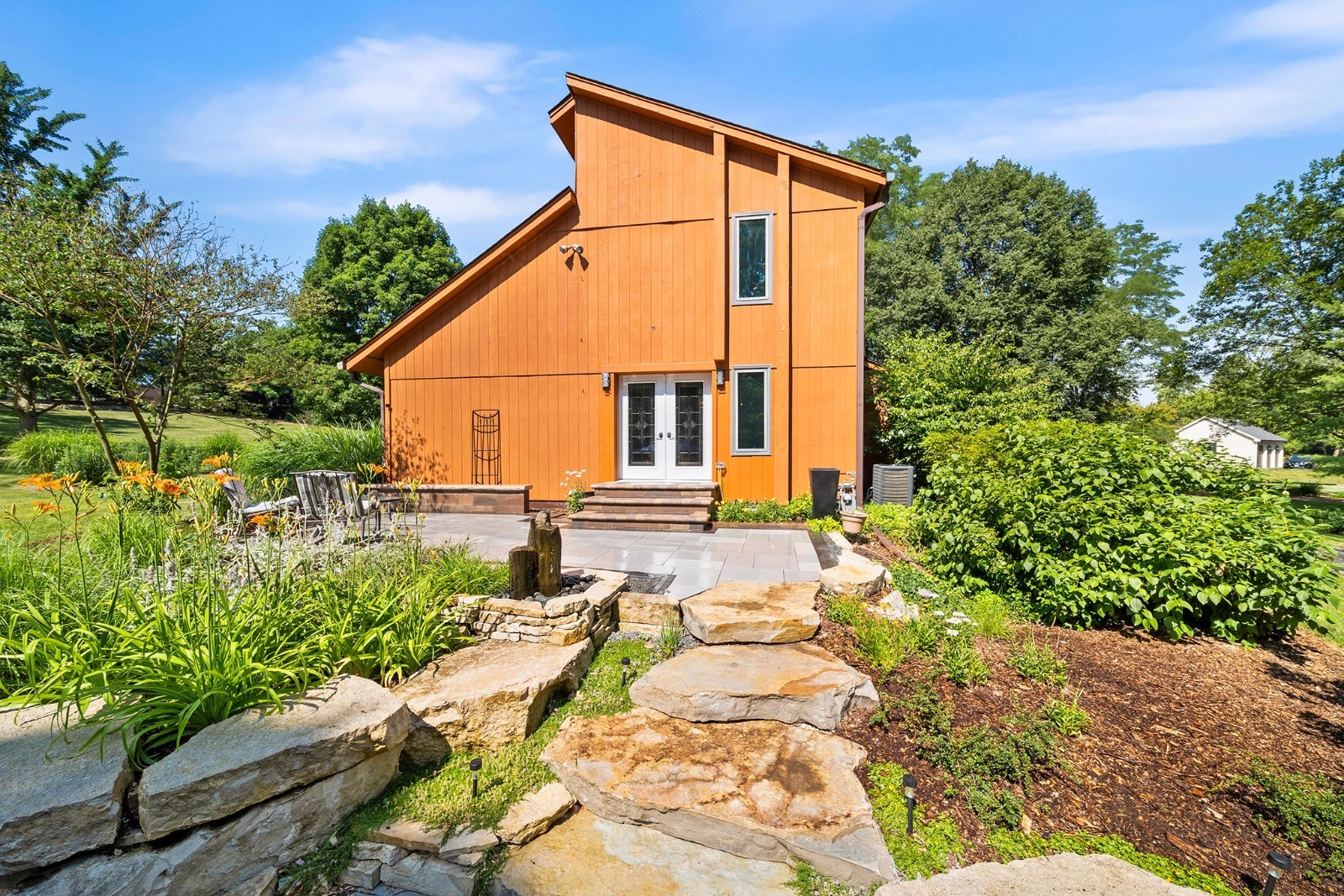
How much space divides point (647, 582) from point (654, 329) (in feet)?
17.1

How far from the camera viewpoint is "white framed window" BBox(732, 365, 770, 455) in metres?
8.60

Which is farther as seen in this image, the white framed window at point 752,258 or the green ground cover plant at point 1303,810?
the white framed window at point 752,258

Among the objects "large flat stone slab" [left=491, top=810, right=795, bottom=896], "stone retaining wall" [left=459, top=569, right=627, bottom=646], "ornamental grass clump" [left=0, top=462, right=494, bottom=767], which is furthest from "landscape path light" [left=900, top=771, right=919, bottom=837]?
"ornamental grass clump" [left=0, top=462, right=494, bottom=767]

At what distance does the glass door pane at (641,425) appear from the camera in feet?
29.9

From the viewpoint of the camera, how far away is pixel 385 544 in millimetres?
4105

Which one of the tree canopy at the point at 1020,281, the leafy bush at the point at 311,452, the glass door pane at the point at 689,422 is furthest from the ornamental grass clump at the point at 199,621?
the tree canopy at the point at 1020,281

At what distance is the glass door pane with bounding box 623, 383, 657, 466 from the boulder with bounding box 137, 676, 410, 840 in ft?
21.9

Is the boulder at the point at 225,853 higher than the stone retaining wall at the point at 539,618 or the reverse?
the reverse

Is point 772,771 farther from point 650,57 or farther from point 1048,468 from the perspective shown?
point 650,57

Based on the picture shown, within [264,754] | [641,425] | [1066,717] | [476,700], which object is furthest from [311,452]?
[1066,717]

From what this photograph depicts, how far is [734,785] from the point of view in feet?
7.97

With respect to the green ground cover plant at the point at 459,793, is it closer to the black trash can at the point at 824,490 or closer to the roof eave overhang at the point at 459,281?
the black trash can at the point at 824,490

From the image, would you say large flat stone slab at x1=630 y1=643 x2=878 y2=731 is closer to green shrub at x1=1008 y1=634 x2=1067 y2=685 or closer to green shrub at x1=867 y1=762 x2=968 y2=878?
green shrub at x1=867 y1=762 x2=968 y2=878

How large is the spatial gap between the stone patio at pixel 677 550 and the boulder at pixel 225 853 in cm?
271
